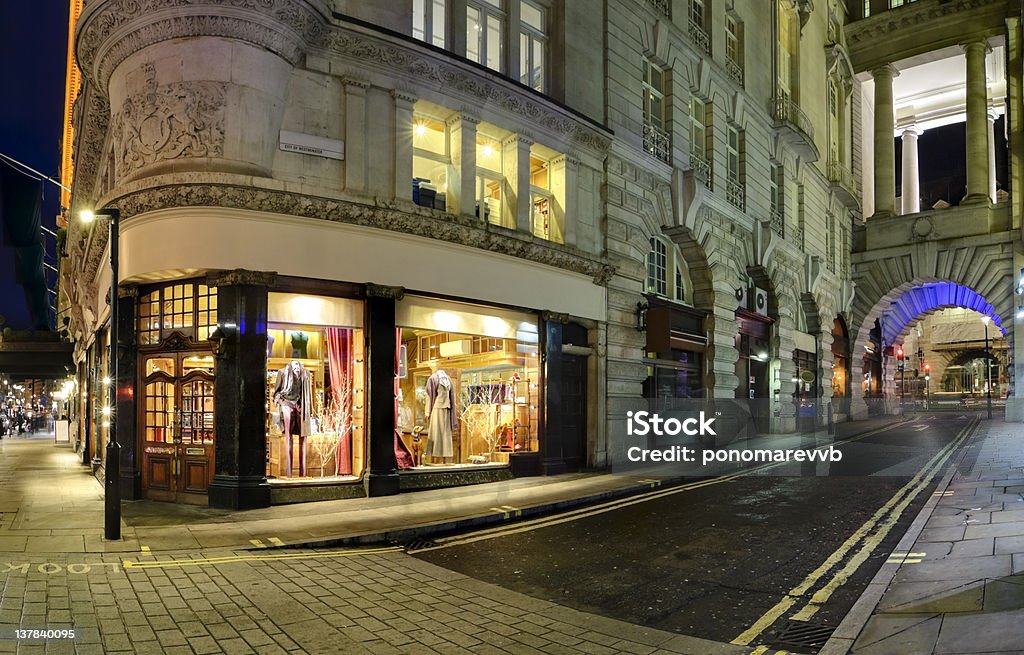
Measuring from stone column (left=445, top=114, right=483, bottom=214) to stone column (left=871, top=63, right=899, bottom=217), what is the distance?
→ 37.8 meters

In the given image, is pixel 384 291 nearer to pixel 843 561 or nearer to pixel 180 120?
pixel 180 120

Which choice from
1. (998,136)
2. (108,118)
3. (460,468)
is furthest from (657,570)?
(998,136)

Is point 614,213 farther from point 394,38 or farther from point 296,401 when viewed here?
point 296,401

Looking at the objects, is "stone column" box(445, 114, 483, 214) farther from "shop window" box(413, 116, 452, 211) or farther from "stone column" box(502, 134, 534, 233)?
"stone column" box(502, 134, 534, 233)

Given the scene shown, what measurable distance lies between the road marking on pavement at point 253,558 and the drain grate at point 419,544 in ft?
0.53

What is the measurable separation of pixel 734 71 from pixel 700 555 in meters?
23.8

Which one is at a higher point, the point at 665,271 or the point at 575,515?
the point at 665,271

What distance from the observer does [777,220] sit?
32.1m

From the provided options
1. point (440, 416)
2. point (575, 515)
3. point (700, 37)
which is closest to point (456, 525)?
point (575, 515)

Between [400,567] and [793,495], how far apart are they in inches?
342

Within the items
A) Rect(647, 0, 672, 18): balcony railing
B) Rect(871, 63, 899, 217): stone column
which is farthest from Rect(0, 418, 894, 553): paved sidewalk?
Rect(871, 63, 899, 217): stone column

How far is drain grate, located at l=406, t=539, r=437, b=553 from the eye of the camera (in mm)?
9997

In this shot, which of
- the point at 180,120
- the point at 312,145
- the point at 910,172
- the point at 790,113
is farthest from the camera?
the point at 910,172

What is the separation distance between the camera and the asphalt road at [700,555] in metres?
7.09
